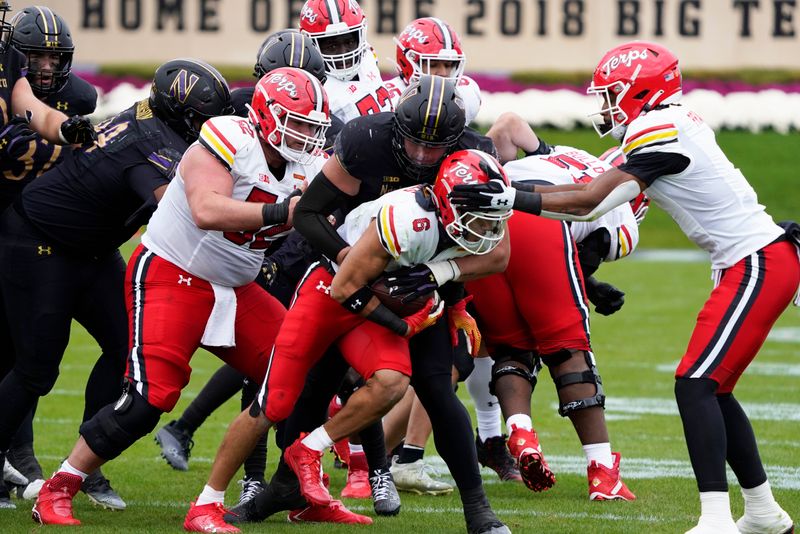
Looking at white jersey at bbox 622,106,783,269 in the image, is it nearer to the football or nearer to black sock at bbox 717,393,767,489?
black sock at bbox 717,393,767,489

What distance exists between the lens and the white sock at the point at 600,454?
5.41 m

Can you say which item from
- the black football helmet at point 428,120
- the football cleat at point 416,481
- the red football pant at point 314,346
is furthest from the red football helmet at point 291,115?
the football cleat at point 416,481

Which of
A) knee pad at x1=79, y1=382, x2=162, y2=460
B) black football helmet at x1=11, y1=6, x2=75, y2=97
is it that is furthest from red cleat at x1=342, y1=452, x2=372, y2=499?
black football helmet at x1=11, y1=6, x2=75, y2=97

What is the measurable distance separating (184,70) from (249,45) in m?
20.8

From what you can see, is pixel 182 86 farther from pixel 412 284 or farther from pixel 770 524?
pixel 770 524

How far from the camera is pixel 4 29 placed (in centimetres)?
549

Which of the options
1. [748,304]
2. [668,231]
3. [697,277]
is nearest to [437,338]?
[748,304]

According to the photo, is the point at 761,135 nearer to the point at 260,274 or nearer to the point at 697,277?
the point at 697,277

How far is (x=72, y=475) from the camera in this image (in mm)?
4824

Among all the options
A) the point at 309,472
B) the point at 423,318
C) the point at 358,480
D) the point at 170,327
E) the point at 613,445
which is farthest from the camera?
the point at 613,445

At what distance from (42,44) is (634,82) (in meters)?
2.53

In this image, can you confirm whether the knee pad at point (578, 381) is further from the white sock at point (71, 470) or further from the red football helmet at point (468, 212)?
the white sock at point (71, 470)

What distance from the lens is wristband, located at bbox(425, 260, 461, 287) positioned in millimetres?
4594

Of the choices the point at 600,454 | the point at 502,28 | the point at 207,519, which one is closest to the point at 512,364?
the point at 600,454
